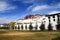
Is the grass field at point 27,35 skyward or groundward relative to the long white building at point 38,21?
groundward

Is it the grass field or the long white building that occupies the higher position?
the long white building

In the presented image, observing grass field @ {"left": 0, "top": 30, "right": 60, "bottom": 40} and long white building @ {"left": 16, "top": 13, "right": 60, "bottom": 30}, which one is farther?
long white building @ {"left": 16, "top": 13, "right": 60, "bottom": 30}

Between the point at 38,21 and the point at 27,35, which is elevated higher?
the point at 38,21

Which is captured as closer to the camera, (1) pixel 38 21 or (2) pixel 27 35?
(2) pixel 27 35

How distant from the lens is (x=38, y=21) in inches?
194

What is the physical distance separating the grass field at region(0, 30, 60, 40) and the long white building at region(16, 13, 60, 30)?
15cm

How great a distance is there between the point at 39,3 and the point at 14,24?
85 cm

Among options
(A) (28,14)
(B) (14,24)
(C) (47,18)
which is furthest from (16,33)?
(C) (47,18)

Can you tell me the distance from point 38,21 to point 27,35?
0.48 meters

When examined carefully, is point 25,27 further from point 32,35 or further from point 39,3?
point 39,3

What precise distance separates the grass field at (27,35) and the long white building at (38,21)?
0.51ft

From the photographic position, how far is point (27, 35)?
15.6 feet

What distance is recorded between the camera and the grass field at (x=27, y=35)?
4680 mm

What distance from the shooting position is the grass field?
4680 mm
